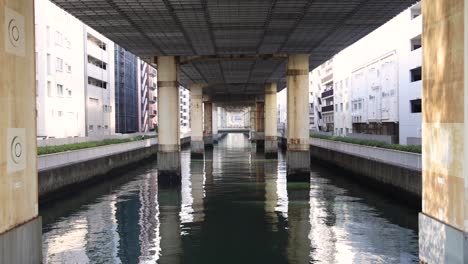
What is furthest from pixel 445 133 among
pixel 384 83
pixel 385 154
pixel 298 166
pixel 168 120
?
pixel 384 83

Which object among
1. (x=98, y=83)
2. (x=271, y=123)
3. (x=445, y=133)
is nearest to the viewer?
(x=445, y=133)

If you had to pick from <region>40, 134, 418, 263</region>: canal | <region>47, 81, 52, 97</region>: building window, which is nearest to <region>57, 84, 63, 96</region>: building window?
<region>47, 81, 52, 97</region>: building window

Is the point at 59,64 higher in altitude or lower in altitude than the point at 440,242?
higher

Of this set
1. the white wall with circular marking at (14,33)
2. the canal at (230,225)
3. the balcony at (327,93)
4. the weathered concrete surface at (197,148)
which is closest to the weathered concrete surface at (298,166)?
the canal at (230,225)

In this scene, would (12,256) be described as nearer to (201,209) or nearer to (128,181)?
(201,209)

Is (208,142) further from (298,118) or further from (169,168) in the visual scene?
(298,118)

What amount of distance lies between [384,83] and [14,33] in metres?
65.0

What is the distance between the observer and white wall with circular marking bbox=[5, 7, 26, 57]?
11250 millimetres

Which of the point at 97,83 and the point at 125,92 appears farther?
the point at 125,92

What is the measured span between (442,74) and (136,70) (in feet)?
387

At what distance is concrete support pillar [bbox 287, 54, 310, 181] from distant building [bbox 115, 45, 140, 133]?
231 ft

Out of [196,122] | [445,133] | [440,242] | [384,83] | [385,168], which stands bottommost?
[385,168]

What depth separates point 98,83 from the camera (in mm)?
84312

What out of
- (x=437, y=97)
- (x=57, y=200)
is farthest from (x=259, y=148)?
(x=437, y=97)
